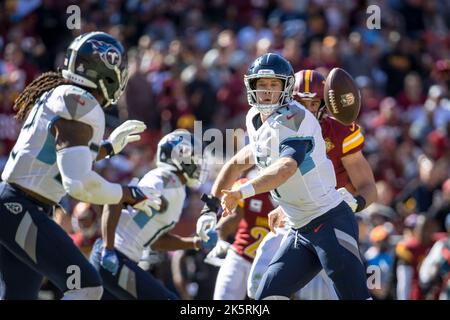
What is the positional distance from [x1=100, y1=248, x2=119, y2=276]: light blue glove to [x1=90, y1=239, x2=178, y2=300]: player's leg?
0.10 feet

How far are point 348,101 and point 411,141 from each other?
6767mm

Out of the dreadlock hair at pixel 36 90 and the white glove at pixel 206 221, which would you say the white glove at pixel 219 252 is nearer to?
the white glove at pixel 206 221

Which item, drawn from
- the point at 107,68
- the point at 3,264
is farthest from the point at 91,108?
the point at 3,264

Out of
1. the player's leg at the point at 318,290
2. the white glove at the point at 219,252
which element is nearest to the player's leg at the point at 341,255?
the white glove at the point at 219,252

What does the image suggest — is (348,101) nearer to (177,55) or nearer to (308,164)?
(308,164)

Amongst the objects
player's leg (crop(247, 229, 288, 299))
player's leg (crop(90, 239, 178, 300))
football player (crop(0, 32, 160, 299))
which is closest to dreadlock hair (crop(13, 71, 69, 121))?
football player (crop(0, 32, 160, 299))

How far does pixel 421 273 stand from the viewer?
30.6ft

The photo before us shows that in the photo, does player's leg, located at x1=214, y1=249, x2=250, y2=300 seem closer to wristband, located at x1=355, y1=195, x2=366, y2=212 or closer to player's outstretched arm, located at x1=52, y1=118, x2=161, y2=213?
wristband, located at x1=355, y1=195, x2=366, y2=212

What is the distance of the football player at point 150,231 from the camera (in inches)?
277

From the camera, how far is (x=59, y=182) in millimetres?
6078

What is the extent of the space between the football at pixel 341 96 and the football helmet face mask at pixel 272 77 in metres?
0.46

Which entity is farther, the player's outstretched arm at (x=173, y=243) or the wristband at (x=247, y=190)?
the player's outstretched arm at (x=173, y=243)

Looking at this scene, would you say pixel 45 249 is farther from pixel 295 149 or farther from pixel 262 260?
pixel 262 260

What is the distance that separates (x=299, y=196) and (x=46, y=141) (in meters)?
1.44
